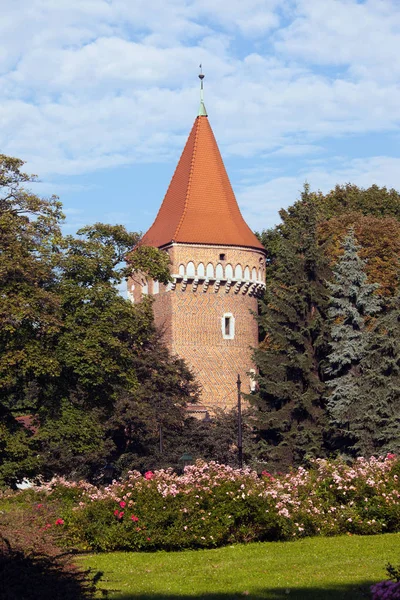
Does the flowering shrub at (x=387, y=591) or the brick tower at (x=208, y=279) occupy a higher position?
the brick tower at (x=208, y=279)

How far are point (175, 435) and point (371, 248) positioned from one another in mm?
12916

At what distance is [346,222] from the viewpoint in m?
48.3

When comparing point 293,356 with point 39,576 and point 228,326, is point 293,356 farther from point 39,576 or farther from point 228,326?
point 39,576

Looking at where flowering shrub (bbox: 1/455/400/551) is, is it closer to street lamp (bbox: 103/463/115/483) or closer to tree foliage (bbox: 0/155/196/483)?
tree foliage (bbox: 0/155/196/483)

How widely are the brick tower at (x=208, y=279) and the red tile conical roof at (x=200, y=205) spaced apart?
0.05m

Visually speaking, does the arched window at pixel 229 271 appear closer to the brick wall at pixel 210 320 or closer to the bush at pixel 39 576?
the brick wall at pixel 210 320

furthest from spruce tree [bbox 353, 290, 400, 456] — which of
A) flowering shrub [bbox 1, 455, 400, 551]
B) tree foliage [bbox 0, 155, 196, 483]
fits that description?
flowering shrub [bbox 1, 455, 400, 551]

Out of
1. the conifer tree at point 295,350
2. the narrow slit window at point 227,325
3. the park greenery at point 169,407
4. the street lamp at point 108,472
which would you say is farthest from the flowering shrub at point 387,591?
the narrow slit window at point 227,325

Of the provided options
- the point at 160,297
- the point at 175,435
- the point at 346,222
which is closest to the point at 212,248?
the point at 160,297

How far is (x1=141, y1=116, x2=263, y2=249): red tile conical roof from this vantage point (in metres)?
50.7

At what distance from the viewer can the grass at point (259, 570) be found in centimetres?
1123

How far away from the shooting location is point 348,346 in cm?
3425

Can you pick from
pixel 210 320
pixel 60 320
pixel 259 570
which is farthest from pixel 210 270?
pixel 259 570

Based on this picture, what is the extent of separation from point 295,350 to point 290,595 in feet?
84.2
